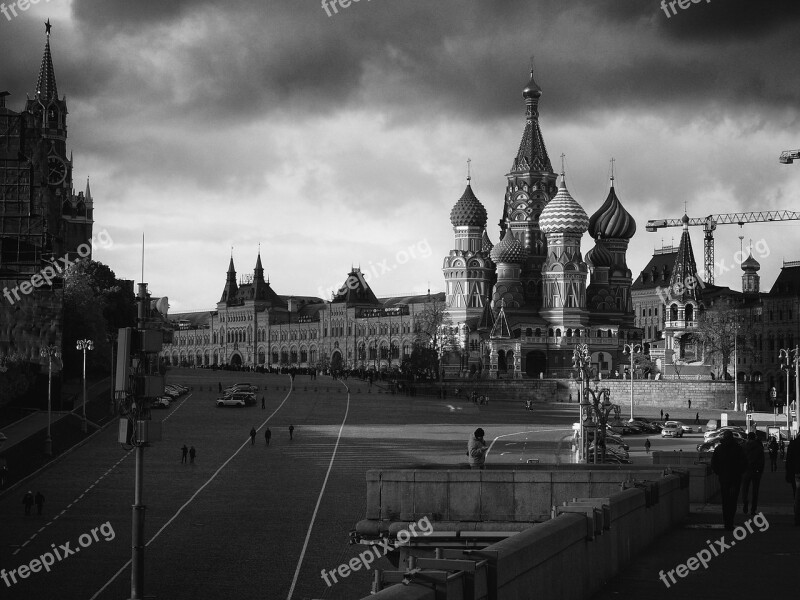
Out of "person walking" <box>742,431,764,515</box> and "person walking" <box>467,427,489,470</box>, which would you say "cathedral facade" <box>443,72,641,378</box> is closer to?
"person walking" <box>467,427,489,470</box>

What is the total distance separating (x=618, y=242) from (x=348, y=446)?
98.2 metres

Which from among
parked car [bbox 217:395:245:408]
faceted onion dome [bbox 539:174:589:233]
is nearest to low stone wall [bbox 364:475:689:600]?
parked car [bbox 217:395:245:408]

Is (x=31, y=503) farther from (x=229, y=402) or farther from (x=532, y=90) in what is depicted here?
(x=532, y=90)

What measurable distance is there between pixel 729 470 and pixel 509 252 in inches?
5269

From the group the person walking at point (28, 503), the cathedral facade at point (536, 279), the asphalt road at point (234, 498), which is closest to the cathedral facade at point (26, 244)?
the asphalt road at point (234, 498)

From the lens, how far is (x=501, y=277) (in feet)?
502

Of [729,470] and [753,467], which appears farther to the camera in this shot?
[753,467]

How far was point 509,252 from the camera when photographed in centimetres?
15288

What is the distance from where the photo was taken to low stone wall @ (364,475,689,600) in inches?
408

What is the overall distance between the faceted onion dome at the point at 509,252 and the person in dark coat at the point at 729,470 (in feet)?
436

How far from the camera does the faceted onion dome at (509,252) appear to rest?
153 m

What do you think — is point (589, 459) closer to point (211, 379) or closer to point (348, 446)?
point (348, 446)

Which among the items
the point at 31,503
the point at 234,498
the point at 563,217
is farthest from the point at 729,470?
the point at 563,217

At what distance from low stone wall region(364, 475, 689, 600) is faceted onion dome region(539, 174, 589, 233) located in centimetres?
13106
